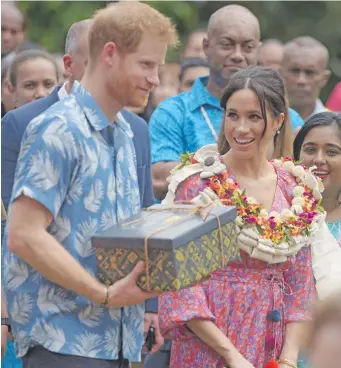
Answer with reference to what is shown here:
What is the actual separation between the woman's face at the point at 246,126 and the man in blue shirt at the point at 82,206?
1.12m

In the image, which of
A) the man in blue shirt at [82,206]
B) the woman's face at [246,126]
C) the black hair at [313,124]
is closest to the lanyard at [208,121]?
the black hair at [313,124]

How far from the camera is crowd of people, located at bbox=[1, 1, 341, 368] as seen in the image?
15.4ft

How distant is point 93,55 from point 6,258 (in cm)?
84

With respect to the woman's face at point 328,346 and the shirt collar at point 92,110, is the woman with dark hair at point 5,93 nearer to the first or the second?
the shirt collar at point 92,110

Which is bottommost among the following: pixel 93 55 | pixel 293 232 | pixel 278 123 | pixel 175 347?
pixel 175 347

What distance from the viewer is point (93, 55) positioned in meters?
4.93

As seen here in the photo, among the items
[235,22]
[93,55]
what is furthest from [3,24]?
[93,55]

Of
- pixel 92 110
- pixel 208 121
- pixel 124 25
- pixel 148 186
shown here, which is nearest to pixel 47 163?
pixel 92 110

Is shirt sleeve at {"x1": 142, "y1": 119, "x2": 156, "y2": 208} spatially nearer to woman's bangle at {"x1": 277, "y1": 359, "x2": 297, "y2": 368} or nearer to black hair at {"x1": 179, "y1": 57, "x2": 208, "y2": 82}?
woman's bangle at {"x1": 277, "y1": 359, "x2": 297, "y2": 368}

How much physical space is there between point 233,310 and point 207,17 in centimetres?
1542

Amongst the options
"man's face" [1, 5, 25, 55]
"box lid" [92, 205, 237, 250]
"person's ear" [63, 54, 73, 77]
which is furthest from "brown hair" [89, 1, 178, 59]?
"man's face" [1, 5, 25, 55]

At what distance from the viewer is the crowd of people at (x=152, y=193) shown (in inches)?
185

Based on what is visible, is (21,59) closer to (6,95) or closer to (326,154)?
(6,95)

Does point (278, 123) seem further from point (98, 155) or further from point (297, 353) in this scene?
point (98, 155)
